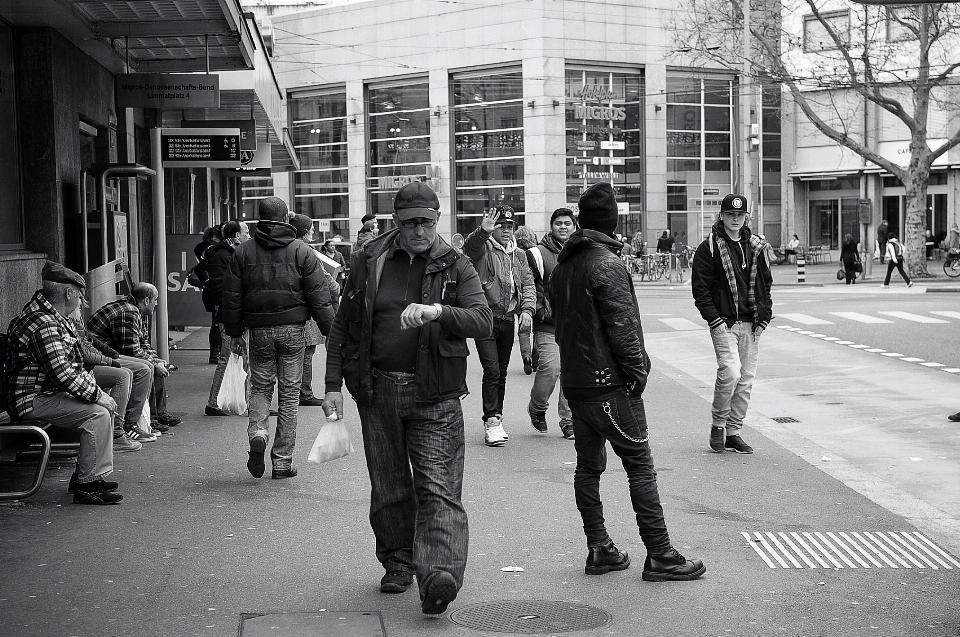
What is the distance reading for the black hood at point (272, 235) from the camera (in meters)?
8.46

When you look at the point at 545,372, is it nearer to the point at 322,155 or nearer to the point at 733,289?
the point at 733,289

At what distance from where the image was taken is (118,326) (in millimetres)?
9562

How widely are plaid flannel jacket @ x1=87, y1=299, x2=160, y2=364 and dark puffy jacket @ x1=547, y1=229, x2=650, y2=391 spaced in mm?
4650

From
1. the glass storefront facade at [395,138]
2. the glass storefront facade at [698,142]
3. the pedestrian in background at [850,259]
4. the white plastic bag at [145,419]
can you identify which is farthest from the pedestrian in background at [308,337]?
the glass storefront facade at [698,142]

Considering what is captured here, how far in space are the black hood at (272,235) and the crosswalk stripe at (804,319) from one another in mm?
15062

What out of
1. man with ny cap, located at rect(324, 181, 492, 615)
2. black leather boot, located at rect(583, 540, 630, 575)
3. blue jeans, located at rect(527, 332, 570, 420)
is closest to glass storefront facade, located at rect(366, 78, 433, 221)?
blue jeans, located at rect(527, 332, 570, 420)

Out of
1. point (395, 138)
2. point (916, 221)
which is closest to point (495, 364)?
point (916, 221)

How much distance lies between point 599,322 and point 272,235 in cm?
326

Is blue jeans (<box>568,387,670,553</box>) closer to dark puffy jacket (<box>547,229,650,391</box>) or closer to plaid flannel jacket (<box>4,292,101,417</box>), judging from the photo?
dark puffy jacket (<box>547,229,650,391</box>)

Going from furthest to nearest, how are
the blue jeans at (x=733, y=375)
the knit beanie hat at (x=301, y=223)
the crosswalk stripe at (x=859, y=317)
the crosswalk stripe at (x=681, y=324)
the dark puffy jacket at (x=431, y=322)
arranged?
the crosswalk stripe at (x=859, y=317) < the crosswalk stripe at (x=681, y=324) < the knit beanie hat at (x=301, y=223) < the blue jeans at (x=733, y=375) < the dark puffy jacket at (x=431, y=322)

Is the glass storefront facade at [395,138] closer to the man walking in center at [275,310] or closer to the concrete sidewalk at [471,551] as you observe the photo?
the man walking in center at [275,310]

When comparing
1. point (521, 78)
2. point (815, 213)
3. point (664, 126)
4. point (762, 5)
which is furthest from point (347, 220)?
point (762, 5)

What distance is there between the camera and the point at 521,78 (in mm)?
51281

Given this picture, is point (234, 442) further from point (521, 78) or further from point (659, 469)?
point (521, 78)
